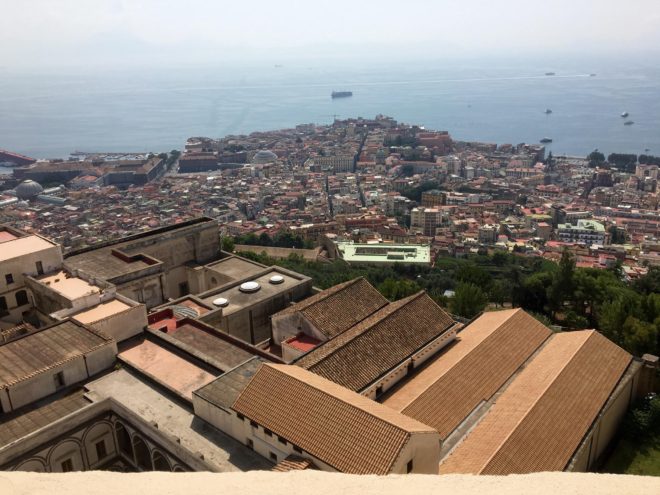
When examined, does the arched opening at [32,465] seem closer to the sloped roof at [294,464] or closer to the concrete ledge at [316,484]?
the sloped roof at [294,464]

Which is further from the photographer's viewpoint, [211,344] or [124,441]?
[211,344]

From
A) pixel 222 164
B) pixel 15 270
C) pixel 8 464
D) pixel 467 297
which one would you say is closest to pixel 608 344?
pixel 467 297

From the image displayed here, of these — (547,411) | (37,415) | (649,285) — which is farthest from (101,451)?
(649,285)

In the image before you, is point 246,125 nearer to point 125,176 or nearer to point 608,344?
point 125,176

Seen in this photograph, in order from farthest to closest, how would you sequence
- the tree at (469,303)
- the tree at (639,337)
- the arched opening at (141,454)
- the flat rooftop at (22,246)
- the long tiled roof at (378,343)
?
the tree at (469,303) → the tree at (639,337) → the flat rooftop at (22,246) → the long tiled roof at (378,343) → the arched opening at (141,454)

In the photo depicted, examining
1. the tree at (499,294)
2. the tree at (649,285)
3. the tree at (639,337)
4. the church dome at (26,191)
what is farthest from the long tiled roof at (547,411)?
the church dome at (26,191)

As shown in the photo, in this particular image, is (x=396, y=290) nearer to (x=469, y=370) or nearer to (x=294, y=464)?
(x=469, y=370)
